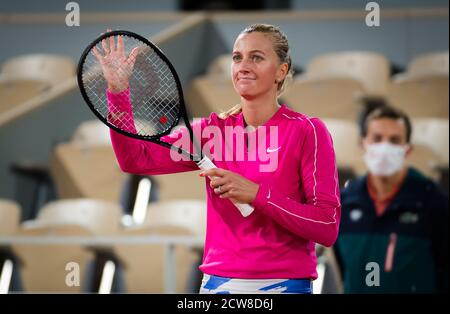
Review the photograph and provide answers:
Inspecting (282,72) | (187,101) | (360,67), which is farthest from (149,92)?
(360,67)

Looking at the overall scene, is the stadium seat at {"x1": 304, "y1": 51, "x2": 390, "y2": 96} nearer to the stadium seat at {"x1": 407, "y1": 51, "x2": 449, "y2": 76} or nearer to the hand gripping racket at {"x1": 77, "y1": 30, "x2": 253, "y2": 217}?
the stadium seat at {"x1": 407, "y1": 51, "x2": 449, "y2": 76}

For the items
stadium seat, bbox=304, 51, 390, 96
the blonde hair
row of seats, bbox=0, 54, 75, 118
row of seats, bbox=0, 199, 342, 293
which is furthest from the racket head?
row of seats, bbox=0, 54, 75, 118

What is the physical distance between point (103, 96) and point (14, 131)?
3.04 metres

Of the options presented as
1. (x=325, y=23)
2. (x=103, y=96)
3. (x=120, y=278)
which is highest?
(x=325, y=23)

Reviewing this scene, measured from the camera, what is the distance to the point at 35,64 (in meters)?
6.04

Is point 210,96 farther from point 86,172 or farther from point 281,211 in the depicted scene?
point 281,211

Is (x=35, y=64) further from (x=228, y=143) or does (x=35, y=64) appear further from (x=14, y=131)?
(x=228, y=143)

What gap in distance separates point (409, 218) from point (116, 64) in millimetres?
1755

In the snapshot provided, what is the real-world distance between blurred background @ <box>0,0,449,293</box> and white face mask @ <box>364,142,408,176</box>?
475 millimetres

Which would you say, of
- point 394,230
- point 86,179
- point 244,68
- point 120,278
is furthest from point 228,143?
point 86,179

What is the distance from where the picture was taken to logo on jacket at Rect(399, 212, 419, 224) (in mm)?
3342

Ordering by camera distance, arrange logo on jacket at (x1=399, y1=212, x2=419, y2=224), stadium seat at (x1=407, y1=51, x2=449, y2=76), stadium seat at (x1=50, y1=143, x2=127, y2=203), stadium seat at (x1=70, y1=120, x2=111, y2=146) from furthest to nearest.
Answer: stadium seat at (x1=407, y1=51, x2=449, y2=76)
stadium seat at (x1=70, y1=120, x2=111, y2=146)
stadium seat at (x1=50, y1=143, x2=127, y2=203)
logo on jacket at (x1=399, y1=212, x2=419, y2=224)

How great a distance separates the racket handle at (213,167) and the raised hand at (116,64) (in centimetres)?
22

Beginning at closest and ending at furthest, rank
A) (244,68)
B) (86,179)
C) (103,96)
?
(244,68), (103,96), (86,179)
